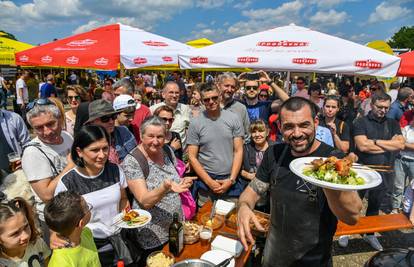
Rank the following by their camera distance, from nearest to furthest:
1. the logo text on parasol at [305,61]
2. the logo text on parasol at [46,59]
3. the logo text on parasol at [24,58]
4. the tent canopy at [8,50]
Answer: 1. the logo text on parasol at [305,61]
2. the logo text on parasol at [46,59]
3. the logo text on parasol at [24,58]
4. the tent canopy at [8,50]

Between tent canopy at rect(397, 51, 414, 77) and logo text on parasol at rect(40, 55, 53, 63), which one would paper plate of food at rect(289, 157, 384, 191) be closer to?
tent canopy at rect(397, 51, 414, 77)

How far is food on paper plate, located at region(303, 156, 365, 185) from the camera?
1.81 metres

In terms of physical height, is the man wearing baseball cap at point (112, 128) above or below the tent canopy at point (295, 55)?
below

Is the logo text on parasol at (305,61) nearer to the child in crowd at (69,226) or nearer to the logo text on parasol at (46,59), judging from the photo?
the child in crowd at (69,226)

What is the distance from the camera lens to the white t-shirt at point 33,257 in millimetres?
2031

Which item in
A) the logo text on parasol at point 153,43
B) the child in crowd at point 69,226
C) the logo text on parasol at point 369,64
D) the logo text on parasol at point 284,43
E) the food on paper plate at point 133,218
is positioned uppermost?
the logo text on parasol at point 153,43

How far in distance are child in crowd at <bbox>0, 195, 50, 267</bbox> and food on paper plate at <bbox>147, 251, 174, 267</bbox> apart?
0.85 metres

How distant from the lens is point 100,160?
252 cm

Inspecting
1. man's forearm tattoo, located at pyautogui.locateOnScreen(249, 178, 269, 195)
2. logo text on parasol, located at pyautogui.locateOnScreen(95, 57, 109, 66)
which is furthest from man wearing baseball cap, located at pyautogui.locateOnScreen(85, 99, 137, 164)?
logo text on parasol, located at pyautogui.locateOnScreen(95, 57, 109, 66)

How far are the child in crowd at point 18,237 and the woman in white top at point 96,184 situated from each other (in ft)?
1.16

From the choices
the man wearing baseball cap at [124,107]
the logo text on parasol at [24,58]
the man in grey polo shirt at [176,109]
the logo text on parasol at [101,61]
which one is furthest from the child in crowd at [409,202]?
the logo text on parasol at [24,58]

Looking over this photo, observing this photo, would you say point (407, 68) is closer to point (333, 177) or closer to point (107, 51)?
point (333, 177)

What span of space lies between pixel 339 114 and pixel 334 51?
4.62ft

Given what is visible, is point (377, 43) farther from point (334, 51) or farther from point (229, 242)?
point (229, 242)
